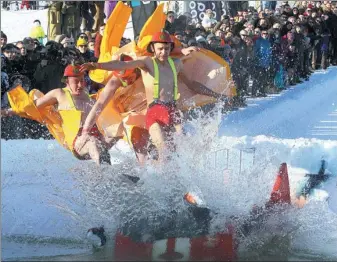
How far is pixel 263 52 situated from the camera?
34.2 feet

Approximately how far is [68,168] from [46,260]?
5.16 feet

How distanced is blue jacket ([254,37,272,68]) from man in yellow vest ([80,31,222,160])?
3223 mm

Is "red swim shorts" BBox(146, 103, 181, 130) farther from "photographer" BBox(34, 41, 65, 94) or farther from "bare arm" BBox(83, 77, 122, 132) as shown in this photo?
"photographer" BBox(34, 41, 65, 94)

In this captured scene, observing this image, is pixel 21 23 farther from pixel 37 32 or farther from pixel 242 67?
pixel 242 67

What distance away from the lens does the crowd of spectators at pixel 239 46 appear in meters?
9.03

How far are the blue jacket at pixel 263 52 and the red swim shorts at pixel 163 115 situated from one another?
3.47 metres

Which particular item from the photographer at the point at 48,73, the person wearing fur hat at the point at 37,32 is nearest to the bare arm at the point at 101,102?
the photographer at the point at 48,73

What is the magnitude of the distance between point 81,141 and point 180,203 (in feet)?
3.93

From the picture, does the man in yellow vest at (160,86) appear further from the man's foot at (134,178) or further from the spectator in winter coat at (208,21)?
the spectator in winter coat at (208,21)

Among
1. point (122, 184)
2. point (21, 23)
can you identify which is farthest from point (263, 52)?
point (122, 184)

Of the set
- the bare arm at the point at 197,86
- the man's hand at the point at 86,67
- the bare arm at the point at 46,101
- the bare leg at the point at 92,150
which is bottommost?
the bare leg at the point at 92,150

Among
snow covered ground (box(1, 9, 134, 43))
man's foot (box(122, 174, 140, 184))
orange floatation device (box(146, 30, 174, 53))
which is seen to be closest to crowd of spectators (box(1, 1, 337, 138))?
snow covered ground (box(1, 9, 134, 43))

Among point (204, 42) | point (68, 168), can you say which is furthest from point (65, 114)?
point (204, 42)

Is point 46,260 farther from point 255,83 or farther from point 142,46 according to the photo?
point 255,83
